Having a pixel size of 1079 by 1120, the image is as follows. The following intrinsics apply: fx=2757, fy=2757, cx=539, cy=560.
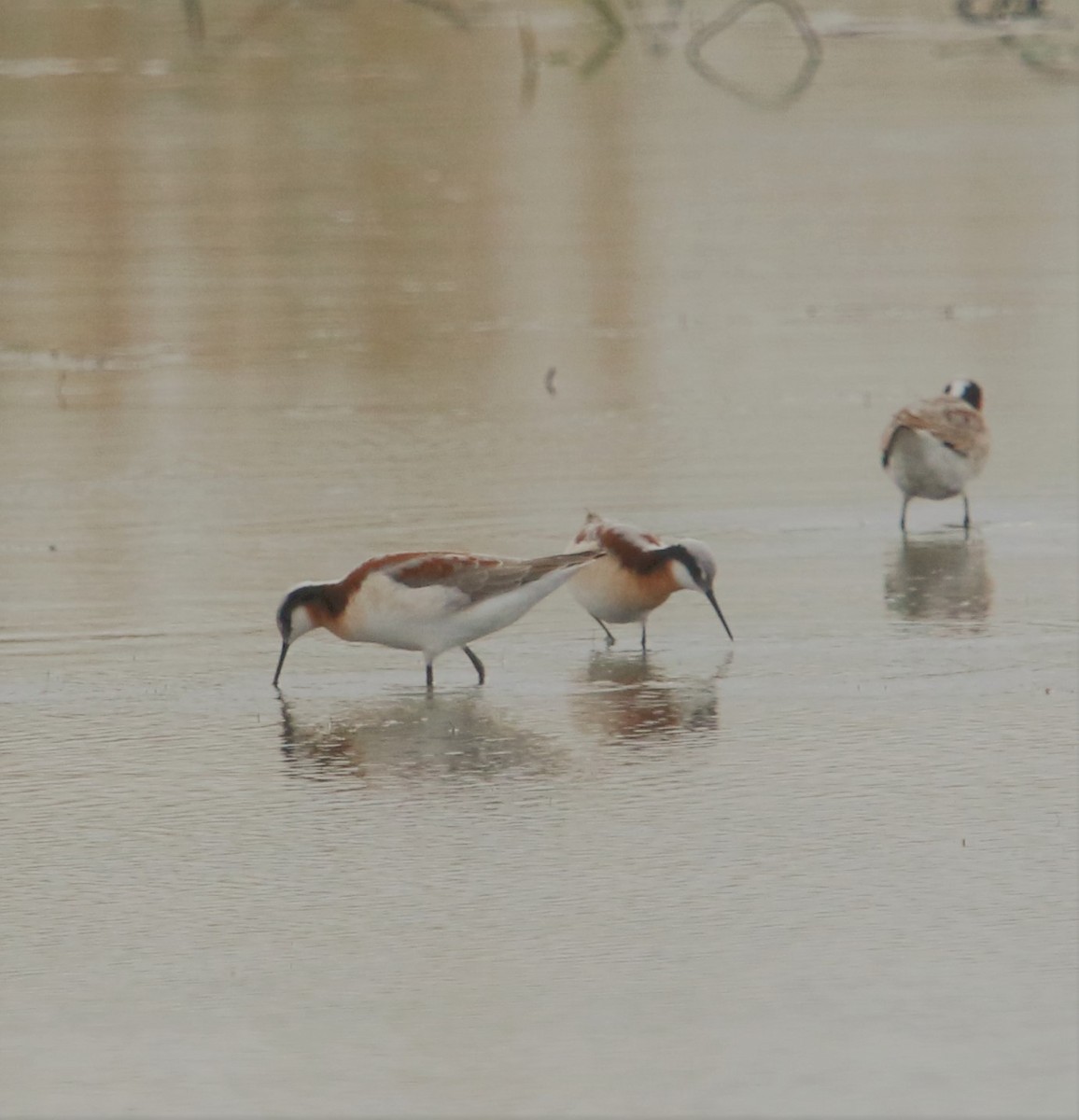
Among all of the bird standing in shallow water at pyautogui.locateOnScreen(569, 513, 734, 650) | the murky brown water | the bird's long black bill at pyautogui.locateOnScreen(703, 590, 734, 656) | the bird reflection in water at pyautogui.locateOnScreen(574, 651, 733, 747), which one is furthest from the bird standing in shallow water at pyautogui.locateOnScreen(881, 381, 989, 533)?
the bird reflection in water at pyautogui.locateOnScreen(574, 651, 733, 747)

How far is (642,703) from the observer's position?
32.8 ft

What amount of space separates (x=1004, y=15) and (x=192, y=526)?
27.1 feet

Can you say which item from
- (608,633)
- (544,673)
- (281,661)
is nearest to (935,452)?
(608,633)

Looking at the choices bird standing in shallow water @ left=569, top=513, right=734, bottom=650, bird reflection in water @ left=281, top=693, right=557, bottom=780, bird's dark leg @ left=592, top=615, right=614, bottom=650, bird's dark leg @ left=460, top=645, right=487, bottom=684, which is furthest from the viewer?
bird's dark leg @ left=592, top=615, right=614, bottom=650

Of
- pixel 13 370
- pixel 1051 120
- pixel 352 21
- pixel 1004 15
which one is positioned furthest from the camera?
pixel 352 21

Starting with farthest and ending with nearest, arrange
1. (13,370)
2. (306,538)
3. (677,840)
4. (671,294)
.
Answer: (671,294), (13,370), (306,538), (677,840)

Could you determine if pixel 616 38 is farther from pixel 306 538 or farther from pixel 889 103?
pixel 889 103

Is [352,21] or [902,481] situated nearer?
[902,481]

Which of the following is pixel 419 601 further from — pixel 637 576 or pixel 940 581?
pixel 940 581

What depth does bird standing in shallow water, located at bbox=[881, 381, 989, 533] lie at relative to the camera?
1305cm

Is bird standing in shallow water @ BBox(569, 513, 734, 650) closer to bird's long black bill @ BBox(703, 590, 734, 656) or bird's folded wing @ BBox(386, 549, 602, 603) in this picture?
bird's long black bill @ BBox(703, 590, 734, 656)

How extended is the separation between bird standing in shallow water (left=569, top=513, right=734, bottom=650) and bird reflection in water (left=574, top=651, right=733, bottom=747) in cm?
20

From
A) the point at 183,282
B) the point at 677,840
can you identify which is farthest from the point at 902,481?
the point at 183,282

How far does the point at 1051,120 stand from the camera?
33.3m
